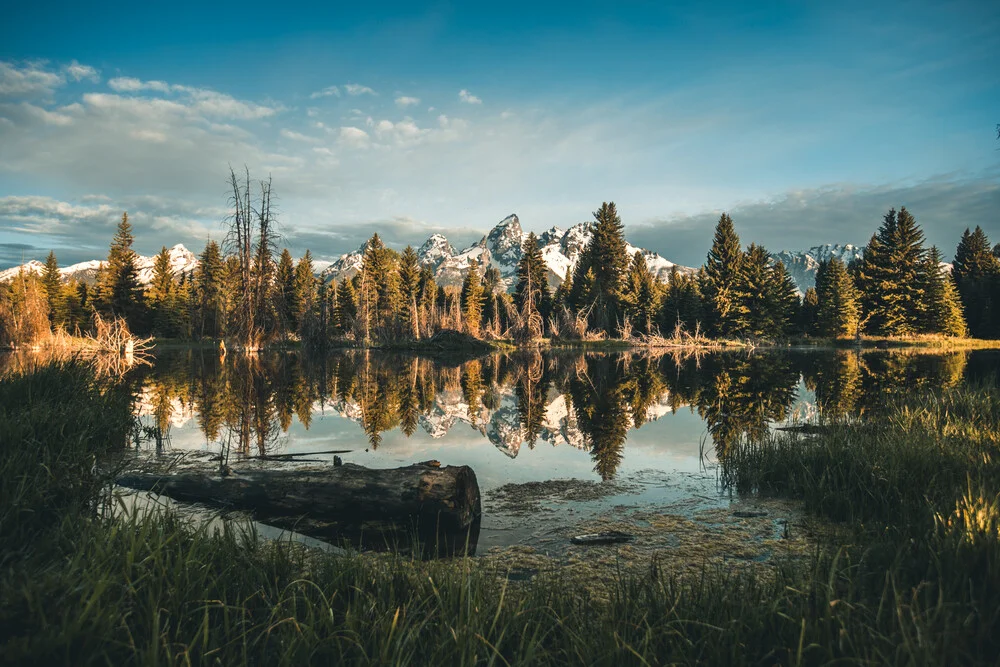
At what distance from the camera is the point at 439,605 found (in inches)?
112

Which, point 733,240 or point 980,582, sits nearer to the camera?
point 980,582

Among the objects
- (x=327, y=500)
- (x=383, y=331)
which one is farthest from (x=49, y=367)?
(x=383, y=331)

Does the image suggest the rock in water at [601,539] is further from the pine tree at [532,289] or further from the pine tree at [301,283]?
the pine tree at [301,283]

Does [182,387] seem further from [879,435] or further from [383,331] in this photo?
[383,331]

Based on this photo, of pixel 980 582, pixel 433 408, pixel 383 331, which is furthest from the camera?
pixel 383 331

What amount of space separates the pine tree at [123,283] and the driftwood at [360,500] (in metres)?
63.9

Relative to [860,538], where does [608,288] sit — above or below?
above

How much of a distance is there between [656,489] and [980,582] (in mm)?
3841

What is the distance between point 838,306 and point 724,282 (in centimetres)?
1012

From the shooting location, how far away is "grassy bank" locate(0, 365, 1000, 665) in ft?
7.49

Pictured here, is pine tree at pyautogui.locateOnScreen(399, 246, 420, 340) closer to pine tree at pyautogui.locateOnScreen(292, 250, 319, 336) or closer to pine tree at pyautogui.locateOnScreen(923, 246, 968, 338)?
pine tree at pyautogui.locateOnScreen(292, 250, 319, 336)

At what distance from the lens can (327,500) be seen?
5.34 metres

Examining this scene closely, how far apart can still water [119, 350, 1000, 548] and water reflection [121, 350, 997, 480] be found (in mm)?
58

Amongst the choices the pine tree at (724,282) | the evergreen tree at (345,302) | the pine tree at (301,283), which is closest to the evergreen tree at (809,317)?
the pine tree at (724,282)
